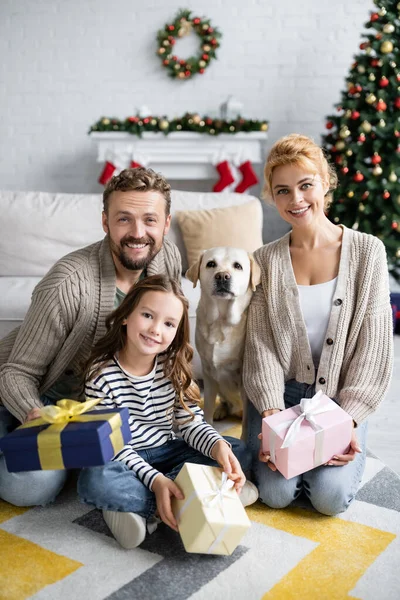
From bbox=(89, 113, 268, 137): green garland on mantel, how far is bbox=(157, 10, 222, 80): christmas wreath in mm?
A: 566

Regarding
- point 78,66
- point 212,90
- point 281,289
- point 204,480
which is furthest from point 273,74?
point 204,480

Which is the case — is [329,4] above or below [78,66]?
above

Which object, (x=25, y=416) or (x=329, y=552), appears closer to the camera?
(x=329, y=552)

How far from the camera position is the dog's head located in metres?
1.99

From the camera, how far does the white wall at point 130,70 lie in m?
4.82

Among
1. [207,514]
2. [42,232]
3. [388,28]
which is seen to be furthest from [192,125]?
[207,514]

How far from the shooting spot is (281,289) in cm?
190

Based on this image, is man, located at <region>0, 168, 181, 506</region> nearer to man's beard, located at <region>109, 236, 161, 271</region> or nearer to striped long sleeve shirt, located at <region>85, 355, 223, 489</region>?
man's beard, located at <region>109, 236, 161, 271</region>

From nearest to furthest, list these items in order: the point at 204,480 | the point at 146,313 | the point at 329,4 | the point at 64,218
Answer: the point at 204,480 < the point at 146,313 < the point at 64,218 < the point at 329,4

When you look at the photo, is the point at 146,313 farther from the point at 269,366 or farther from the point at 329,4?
the point at 329,4

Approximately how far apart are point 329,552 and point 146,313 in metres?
0.80

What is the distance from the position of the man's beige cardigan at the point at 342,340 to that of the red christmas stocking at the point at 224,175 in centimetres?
285

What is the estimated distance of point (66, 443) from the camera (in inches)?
55.3

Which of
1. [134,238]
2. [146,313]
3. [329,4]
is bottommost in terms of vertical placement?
[146,313]
